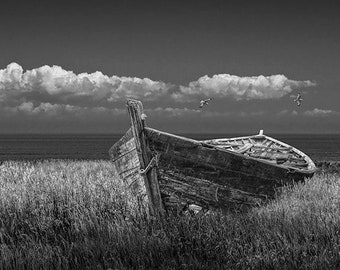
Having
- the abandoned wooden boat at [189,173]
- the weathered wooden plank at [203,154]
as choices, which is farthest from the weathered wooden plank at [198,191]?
the weathered wooden plank at [203,154]

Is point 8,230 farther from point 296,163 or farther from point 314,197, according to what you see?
point 296,163

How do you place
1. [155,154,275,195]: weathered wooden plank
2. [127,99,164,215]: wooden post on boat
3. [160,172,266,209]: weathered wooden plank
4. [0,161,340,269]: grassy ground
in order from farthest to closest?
[160,172,266,209]: weathered wooden plank → [155,154,275,195]: weathered wooden plank → [127,99,164,215]: wooden post on boat → [0,161,340,269]: grassy ground

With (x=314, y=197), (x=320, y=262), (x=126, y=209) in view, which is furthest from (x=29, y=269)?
(x=314, y=197)

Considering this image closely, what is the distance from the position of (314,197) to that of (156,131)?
14.8 ft

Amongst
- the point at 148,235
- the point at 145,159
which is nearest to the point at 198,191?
the point at 145,159

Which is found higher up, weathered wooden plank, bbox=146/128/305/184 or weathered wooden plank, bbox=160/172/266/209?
weathered wooden plank, bbox=146/128/305/184

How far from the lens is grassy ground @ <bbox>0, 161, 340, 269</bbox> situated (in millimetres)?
7281

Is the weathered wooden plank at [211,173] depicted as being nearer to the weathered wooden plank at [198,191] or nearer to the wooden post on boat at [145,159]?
the weathered wooden plank at [198,191]

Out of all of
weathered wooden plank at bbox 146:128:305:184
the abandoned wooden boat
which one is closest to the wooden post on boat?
the abandoned wooden boat

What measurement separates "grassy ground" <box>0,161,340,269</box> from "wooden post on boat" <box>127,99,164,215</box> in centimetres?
41

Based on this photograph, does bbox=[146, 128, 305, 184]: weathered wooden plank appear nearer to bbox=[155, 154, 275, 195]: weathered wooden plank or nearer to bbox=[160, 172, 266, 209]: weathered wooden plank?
bbox=[155, 154, 275, 195]: weathered wooden plank

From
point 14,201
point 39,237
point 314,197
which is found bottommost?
point 314,197

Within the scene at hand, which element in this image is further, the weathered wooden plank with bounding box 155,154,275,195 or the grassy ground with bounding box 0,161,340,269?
the weathered wooden plank with bounding box 155,154,275,195

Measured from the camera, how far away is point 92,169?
1830cm
